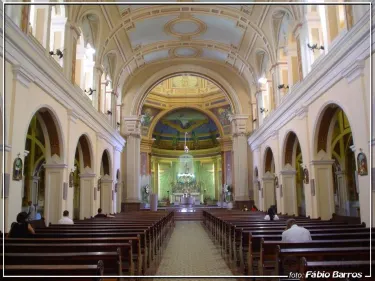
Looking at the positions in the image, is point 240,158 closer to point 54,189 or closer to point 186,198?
point 186,198

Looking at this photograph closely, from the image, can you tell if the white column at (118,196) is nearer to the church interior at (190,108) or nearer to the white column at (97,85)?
the church interior at (190,108)

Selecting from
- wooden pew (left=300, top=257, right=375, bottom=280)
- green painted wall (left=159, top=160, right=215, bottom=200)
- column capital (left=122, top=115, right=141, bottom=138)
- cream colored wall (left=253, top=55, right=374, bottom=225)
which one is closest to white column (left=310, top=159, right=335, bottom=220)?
cream colored wall (left=253, top=55, right=374, bottom=225)

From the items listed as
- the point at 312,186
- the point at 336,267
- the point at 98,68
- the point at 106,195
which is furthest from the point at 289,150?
the point at 336,267

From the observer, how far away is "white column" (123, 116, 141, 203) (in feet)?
68.9

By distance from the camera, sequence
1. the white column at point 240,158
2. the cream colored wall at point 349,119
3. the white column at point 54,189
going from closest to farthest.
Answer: the cream colored wall at point 349,119
the white column at point 54,189
the white column at point 240,158

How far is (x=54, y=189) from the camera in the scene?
418 inches

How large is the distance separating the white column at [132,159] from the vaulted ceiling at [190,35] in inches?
102

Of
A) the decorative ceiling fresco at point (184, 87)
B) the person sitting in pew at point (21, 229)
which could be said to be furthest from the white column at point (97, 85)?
the decorative ceiling fresco at point (184, 87)

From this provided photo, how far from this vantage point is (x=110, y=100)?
18.1 metres

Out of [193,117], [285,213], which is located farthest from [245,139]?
[193,117]

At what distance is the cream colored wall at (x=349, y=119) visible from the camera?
7477 mm

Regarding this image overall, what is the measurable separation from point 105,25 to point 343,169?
12203 mm

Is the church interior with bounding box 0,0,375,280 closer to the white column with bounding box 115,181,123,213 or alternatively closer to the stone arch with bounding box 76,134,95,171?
the stone arch with bounding box 76,134,95,171

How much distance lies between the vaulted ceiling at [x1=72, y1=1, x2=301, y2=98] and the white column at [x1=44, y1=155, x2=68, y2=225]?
17.1 ft
